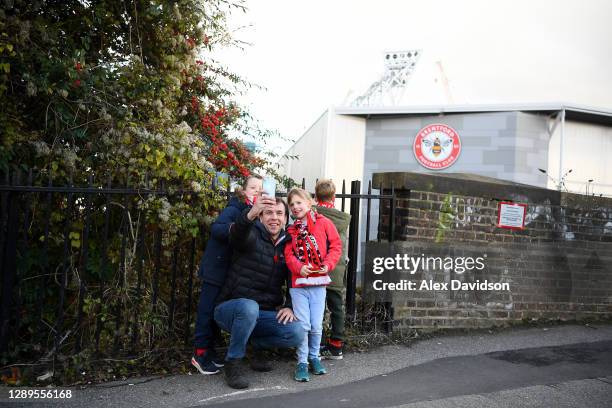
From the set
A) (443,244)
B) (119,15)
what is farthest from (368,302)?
(119,15)

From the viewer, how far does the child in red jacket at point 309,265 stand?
163 inches

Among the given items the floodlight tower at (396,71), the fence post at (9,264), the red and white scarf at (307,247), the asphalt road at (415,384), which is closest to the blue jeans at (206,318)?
the asphalt road at (415,384)

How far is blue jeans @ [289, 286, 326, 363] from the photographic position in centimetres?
416

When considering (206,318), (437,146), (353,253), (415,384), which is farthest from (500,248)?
(437,146)

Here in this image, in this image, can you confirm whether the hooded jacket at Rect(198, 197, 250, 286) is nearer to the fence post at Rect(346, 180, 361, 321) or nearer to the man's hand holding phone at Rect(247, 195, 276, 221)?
Result: the man's hand holding phone at Rect(247, 195, 276, 221)

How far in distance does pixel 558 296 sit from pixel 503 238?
1.18 meters

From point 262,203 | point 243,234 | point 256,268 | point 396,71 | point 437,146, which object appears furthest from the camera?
point 396,71

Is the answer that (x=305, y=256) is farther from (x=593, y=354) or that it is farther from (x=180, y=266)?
(x=593, y=354)

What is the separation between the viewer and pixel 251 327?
3977 mm

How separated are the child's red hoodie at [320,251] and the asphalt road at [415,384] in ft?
2.67

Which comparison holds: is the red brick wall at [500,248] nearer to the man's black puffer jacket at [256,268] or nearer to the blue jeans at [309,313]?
the blue jeans at [309,313]

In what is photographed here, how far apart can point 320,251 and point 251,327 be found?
0.82m

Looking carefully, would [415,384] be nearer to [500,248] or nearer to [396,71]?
[500,248]

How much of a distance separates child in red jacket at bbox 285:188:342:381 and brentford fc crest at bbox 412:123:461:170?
8199 millimetres
